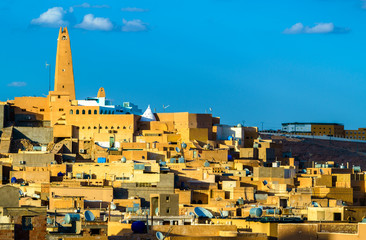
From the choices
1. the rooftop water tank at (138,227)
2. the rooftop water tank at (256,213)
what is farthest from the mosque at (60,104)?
the rooftop water tank at (138,227)

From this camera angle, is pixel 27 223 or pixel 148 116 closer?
pixel 27 223

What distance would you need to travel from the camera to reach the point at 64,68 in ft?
257

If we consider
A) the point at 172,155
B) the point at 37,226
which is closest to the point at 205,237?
the point at 37,226

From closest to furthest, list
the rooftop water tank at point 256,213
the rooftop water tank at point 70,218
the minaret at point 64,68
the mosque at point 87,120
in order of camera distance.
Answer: the rooftop water tank at point 70,218 < the rooftop water tank at point 256,213 < the mosque at point 87,120 < the minaret at point 64,68

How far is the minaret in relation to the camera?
7825 centimetres

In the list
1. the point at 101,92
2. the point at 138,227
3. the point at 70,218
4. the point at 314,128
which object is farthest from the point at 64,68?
the point at 314,128

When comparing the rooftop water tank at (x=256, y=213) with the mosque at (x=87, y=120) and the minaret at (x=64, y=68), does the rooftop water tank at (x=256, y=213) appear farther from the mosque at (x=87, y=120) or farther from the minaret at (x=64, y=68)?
the minaret at (x=64, y=68)

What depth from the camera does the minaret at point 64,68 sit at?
78250 millimetres

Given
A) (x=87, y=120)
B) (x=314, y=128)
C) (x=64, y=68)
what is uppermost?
(x=314, y=128)

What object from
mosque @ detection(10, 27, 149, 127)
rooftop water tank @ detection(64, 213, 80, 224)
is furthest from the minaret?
rooftop water tank @ detection(64, 213, 80, 224)

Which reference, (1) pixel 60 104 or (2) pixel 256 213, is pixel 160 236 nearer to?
(2) pixel 256 213

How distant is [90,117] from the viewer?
73.9m

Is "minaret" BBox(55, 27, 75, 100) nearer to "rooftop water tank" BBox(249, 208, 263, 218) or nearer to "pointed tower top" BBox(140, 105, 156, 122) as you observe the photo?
"pointed tower top" BBox(140, 105, 156, 122)

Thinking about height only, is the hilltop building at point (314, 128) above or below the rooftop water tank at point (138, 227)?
above
